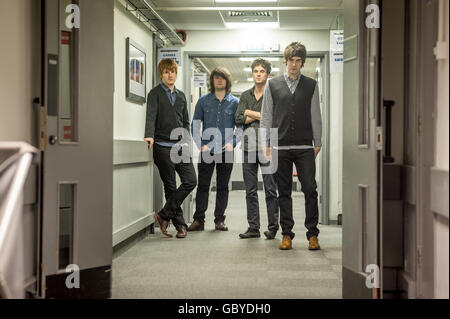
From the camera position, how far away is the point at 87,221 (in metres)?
3.37

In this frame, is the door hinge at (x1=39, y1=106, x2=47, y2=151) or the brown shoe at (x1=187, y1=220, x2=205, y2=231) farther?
the brown shoe at (x1=187, y1=220, x2=205, y2=231)

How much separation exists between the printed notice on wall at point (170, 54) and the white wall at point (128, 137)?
24 centimetres

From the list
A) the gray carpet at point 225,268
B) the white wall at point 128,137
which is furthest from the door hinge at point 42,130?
the white wall at point 128,137

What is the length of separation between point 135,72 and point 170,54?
1.04 m

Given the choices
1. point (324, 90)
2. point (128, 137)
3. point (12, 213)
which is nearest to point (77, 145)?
point (12, 213)

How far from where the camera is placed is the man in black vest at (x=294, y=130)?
4887mm

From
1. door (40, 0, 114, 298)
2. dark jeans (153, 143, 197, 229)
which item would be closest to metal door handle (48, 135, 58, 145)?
door (40, 0, 114, 298)

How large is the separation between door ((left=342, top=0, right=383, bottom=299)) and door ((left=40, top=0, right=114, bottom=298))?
1392 mm

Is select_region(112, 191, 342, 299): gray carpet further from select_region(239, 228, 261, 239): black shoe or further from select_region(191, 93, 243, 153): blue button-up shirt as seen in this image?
select_region(191, 93, 243, 153): blue button-up shirt

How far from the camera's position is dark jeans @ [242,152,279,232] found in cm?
543

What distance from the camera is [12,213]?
2104 millimetres
